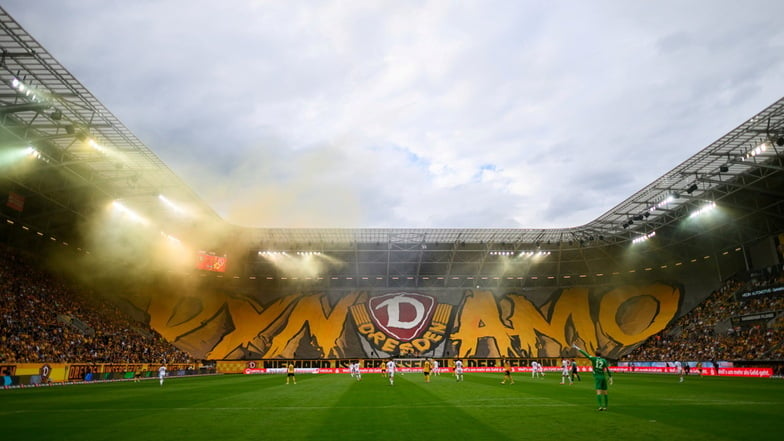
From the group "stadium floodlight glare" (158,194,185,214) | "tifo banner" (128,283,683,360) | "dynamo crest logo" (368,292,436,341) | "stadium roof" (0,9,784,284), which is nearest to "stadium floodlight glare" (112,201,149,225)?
"stadium roof" (0,9,784,284)

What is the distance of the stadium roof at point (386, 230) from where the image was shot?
2719cm

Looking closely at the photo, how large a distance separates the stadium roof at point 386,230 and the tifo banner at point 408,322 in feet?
14.9

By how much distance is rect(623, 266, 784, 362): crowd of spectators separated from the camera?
4353 centimetres

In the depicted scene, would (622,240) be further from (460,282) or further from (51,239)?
(51,239)

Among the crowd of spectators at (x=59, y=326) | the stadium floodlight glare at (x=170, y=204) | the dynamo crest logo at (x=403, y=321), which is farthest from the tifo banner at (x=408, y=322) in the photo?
the stadium floodlight glare at (x=170, y=204)

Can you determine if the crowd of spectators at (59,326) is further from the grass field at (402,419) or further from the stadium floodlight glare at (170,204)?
the grass field at (402,419)

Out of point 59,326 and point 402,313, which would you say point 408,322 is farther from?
point 59,326

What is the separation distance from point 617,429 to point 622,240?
54.1 m

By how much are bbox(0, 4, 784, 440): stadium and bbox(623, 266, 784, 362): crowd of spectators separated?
277 millimetres

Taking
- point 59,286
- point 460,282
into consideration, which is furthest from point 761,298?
point 59,286

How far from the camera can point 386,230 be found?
62125mm

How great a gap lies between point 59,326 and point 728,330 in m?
68.1

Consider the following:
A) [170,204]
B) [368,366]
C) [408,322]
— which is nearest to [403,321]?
[408,322]

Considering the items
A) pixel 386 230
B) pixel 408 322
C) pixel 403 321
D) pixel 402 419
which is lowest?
pixel 402 419
